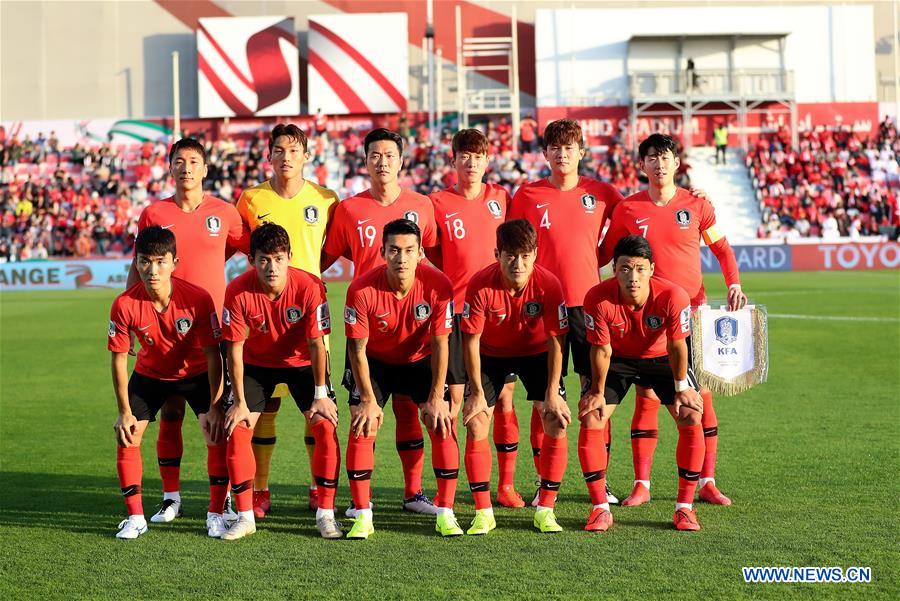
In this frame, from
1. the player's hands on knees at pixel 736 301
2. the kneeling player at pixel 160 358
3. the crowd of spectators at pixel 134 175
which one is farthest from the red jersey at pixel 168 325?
the crowd of spectators at pixel 134 175

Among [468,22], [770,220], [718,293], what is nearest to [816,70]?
[770,220]

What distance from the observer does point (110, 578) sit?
17.5ft

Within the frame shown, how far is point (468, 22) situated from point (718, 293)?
23.4m

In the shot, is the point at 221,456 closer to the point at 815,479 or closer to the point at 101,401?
the point at 815,479

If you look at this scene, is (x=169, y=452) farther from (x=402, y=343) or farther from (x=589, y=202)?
(x=589, y=202)

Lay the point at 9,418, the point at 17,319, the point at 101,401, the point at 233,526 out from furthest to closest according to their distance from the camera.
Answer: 1. the point at 17,319
2. the point at 101,401
3. the point at 9,418
4. the point at 233,526

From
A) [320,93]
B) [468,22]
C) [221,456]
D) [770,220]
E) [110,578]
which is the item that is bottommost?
[110,578]

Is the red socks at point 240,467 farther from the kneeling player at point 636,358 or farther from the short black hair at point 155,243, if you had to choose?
the kneeling player at point 636,358

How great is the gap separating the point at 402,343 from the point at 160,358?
143 centimetres

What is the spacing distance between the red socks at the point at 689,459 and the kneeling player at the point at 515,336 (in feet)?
2.26

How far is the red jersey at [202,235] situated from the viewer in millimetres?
6855

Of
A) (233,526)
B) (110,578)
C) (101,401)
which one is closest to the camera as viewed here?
(110,578)

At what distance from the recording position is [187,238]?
270 inches

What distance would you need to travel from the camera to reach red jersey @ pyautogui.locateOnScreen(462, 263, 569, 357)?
6.17 m
